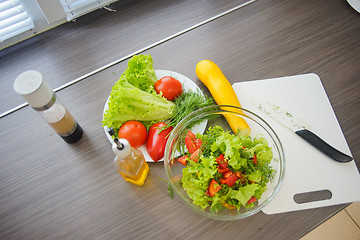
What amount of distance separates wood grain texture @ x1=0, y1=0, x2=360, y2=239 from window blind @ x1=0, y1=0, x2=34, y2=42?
0.74 feet

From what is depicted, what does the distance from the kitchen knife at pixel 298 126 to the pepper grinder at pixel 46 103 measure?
581 millimetres

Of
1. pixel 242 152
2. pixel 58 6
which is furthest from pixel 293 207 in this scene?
pixel 58 6

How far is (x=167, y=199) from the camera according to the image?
2.63 ft

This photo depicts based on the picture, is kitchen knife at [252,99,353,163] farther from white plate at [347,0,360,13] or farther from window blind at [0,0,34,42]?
window blind at [0,0,34,42]

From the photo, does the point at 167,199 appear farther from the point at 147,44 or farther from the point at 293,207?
the point at 147,44

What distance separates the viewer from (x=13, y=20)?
1.11 metres

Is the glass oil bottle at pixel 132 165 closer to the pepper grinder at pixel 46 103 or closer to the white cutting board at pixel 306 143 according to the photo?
the pepper grinder at pixel 46 103

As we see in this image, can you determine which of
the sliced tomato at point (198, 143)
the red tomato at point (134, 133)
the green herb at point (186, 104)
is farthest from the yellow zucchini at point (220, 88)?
the red tomato at point (134, 133)

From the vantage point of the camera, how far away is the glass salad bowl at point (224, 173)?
0.69 m

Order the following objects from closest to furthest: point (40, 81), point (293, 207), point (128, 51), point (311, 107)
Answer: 1. point (40, 81)
2. point (293, 207)
3. point (311, 107)
4. point (128, 51)

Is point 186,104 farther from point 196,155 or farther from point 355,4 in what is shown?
point 355,4

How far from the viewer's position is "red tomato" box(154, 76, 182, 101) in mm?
875

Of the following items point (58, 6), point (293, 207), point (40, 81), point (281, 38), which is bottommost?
point (293, 207)

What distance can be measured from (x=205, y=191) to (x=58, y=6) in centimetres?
92
